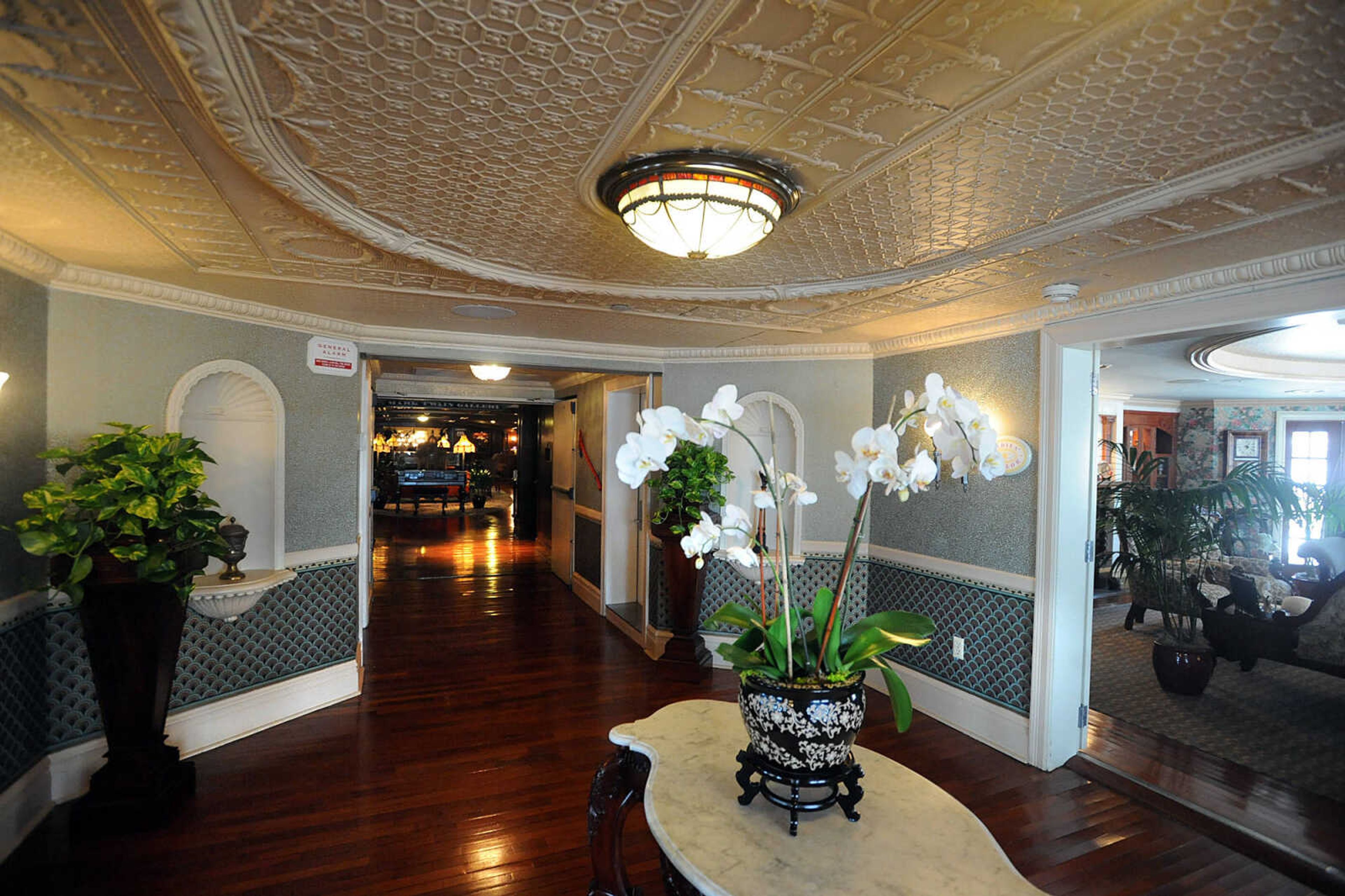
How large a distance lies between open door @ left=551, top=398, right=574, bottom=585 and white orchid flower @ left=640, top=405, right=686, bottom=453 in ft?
20.6

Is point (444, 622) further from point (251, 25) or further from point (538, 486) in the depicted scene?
point (251, 25)

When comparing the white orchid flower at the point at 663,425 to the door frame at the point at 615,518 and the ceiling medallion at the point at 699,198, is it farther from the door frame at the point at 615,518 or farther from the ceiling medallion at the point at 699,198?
the door frame at the point at 615,518

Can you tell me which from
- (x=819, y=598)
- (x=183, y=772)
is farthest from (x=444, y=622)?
(x=819, y=598)

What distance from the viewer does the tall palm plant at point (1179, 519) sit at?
448 cm

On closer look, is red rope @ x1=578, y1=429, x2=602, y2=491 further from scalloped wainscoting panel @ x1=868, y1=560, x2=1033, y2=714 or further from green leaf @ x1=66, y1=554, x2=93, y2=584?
green leaf @ x1=66, y1=554, x2=93, y2=584

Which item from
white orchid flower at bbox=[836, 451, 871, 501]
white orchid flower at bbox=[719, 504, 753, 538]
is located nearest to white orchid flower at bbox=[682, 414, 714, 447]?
white orchid flower at bbox=[719, 504, 753, 538]

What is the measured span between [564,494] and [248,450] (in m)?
4.34

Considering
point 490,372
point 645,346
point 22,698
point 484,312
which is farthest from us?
point 490,372

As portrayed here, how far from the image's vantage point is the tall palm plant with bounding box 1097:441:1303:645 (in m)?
4.48

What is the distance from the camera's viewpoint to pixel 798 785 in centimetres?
151

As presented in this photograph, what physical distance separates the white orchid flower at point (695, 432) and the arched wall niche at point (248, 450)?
3.51 metres

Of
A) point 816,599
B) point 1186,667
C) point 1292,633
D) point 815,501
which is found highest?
point 815,501

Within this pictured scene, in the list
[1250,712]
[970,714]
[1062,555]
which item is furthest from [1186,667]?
[1062,555]

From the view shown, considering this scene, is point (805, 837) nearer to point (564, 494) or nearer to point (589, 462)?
point (589, 462)
